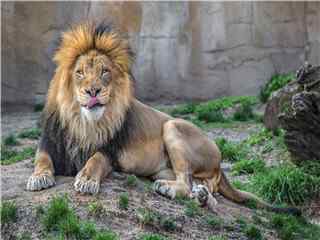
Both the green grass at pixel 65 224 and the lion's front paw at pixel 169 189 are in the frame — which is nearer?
the green grass at pixel 65 224

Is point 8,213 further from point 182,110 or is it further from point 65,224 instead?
point 182,110

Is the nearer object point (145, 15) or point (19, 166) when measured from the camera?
point (19, 166)

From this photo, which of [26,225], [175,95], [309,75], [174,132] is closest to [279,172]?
[309,75]

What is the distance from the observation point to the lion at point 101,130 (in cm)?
570

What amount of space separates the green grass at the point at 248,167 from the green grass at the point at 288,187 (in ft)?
2.75

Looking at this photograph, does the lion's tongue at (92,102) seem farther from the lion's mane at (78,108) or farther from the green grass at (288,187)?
the green grass at (288,187)

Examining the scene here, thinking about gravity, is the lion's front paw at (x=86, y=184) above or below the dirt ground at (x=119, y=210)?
above

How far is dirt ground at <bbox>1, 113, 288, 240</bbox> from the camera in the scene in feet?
17.4

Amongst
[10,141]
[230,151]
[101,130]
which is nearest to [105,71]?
[101,130]

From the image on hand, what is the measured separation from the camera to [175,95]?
13.6 meters

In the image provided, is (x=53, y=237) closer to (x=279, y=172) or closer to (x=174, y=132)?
(x=174, y=132)

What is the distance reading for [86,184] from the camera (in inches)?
219

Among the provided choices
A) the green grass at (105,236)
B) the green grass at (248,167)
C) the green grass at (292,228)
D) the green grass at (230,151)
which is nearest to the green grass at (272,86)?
the green grass at (230,151)

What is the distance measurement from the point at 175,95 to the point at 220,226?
311 inches
